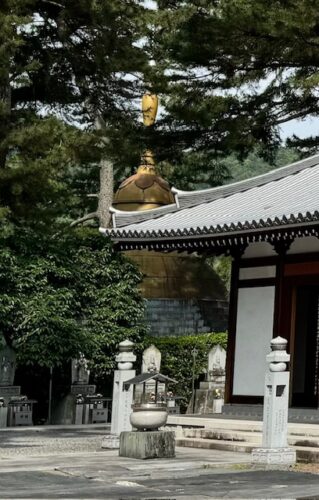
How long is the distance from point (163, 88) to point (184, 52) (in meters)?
2.02

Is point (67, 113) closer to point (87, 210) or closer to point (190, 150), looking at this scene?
point (190, 150)

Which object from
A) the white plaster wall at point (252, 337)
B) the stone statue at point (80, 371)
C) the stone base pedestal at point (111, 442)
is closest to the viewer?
the stone base pedestal at point (111, 442)

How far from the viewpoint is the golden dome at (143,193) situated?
30.7 m

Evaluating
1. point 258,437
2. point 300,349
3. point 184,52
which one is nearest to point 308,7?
Result: point 184,52

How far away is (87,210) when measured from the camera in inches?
1491

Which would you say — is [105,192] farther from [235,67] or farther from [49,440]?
[49,440]

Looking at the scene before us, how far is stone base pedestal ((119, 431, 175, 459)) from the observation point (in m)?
13.8

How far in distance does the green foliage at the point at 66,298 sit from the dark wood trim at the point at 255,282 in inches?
196

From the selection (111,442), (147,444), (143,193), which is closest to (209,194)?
(111,442)

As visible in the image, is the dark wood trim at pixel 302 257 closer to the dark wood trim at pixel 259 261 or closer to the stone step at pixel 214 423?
the dark wood trim at pixel 259 261

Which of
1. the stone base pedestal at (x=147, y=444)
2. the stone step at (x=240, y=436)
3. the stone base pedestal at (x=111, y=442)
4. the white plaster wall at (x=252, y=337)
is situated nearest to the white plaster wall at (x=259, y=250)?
the white plaster wall at (x=252, y=337)

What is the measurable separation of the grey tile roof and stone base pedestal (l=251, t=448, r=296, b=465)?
4007mm

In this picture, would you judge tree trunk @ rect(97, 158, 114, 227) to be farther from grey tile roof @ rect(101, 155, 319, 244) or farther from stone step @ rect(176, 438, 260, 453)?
stone step @ rect(176, 438, 260, 453)

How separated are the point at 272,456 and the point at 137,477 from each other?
6.88 feet
